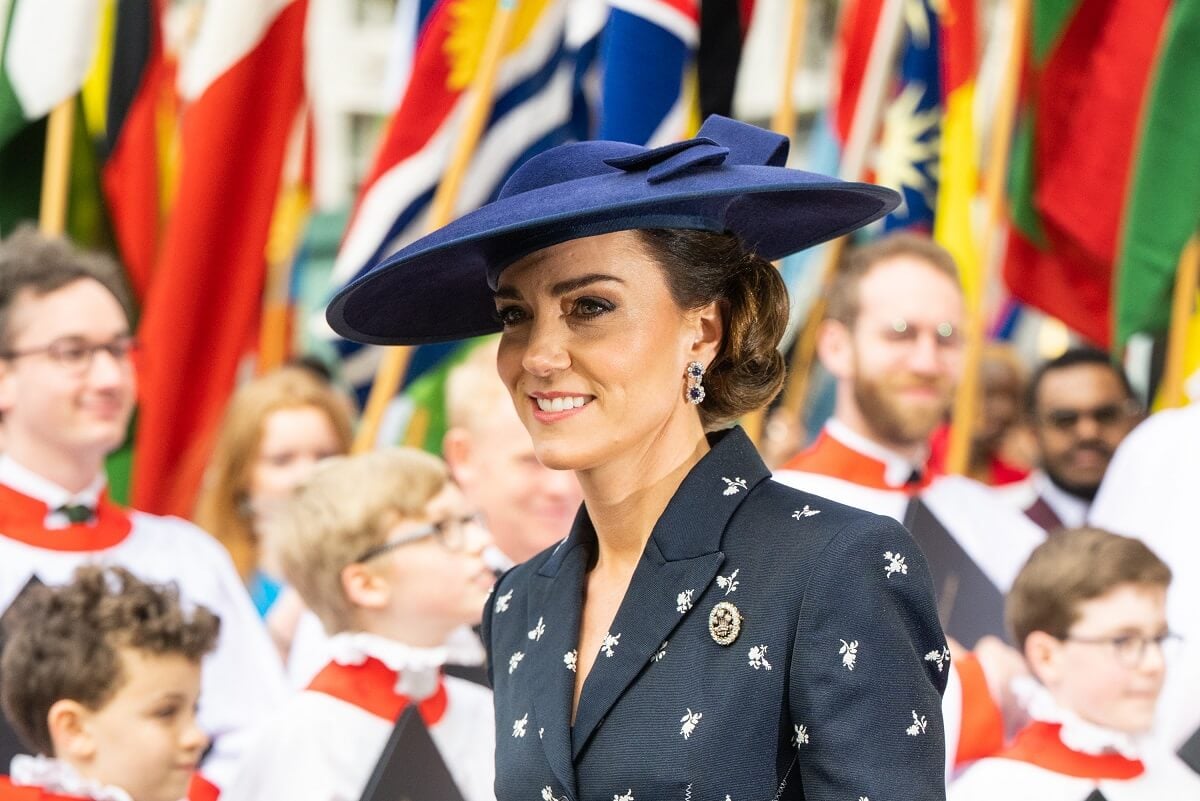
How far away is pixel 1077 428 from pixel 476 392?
231 centimetres

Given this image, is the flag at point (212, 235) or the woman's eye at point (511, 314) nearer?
the woman's eye at point (511, 314)

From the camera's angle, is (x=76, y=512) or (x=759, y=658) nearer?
(x=759, y=658)

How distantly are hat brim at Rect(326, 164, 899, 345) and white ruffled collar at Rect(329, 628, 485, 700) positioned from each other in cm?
155

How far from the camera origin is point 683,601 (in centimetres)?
225

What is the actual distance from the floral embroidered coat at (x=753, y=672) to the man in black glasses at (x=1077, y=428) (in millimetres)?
3971

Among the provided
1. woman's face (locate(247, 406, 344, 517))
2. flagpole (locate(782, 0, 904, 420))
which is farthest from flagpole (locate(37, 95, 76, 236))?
flagpole (locate(782, 0, 904, 420))

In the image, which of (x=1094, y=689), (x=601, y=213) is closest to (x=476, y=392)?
(x=1094, y=689)

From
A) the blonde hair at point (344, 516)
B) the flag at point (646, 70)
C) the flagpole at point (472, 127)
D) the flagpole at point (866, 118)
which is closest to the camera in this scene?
the blonde hair at point (344, 516)

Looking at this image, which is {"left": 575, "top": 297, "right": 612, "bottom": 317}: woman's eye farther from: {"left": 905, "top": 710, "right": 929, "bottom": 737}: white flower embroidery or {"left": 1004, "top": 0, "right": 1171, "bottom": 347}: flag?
{"left": 1004, "top": 0, "right": 1171, "bottom": 347}: flag

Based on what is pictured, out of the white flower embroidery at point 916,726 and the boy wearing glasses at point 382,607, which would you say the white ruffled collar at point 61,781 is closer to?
the boy wearing glasses at point 382,607

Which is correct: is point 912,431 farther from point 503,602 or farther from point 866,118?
point 503,602

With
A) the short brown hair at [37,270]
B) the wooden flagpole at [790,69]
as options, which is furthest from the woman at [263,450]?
the wooden flagpole at [790,69]

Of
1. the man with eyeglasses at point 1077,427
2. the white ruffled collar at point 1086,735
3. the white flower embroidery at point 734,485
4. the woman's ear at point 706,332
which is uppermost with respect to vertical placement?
the woman's ear at point 706,332

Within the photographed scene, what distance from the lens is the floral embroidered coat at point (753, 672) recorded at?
2.06m
